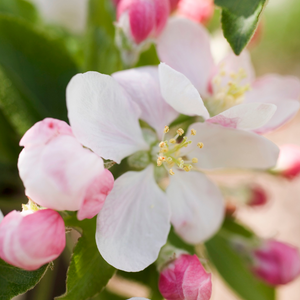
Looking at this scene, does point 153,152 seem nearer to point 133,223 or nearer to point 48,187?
point 133,223

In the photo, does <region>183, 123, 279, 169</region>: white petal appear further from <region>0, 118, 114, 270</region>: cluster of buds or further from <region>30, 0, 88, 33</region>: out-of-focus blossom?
<region>30, 0, 88, 33</region>: out-of-focus blossom

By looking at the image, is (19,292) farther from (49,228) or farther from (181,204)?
(181,204)

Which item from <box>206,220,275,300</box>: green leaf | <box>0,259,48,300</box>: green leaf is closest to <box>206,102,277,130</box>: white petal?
<box>0,259,48,300</box>: green leaf

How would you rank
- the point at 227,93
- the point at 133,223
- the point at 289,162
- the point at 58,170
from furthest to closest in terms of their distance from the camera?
the point at 289,162 → the point at 227,93 → the point at 133,223 → the point at 58,170

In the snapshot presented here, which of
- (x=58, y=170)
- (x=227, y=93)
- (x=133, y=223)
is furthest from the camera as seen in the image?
(x=227, y=93)

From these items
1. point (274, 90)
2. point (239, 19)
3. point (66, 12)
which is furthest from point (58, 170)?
point (66, 12)

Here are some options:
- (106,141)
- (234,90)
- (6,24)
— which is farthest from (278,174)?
(6,24)

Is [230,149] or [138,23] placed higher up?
[138,23]
